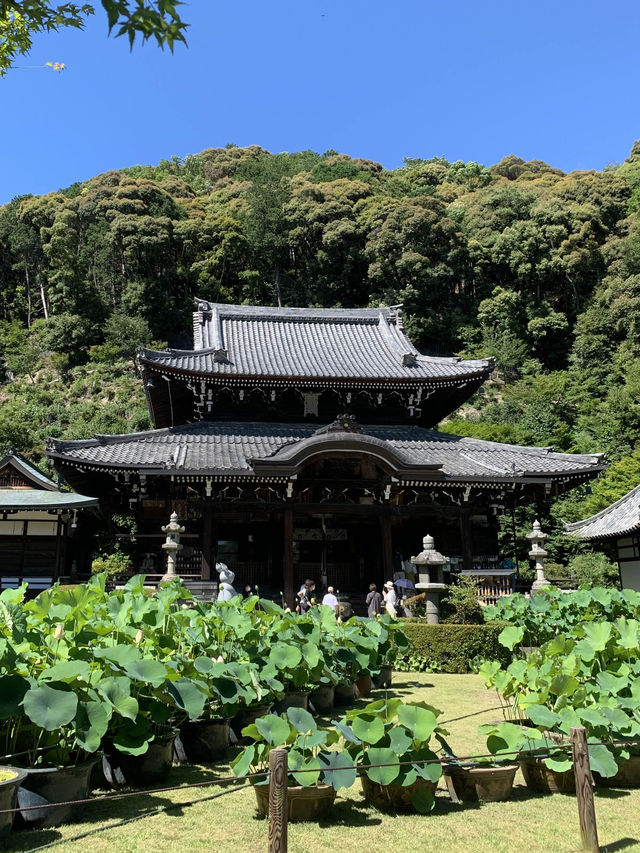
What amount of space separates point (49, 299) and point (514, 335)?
40212 millimetres

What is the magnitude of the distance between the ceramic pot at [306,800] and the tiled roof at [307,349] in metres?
15.8

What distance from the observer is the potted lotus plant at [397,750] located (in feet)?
15.2

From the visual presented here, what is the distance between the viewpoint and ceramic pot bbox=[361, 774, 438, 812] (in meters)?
4.86

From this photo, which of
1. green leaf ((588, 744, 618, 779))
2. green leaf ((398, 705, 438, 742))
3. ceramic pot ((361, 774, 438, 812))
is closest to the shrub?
green leaf ((588, 744, 618, 779))

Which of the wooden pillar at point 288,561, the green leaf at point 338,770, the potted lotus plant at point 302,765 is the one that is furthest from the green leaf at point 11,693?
the wooden pillar at point 288,561

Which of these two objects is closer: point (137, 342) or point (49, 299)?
point (137, 342)

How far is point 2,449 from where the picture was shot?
1490 inches

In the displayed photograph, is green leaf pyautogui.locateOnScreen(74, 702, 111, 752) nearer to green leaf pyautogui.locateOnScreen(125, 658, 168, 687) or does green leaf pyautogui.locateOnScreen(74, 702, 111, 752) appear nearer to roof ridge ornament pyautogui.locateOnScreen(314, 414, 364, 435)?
green leaf pyautogui.locateOnScreen(125, 658, 168, 687)

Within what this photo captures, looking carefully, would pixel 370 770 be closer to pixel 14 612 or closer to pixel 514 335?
pixel 14 612

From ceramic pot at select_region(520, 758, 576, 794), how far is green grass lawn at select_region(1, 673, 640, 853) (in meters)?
0.09

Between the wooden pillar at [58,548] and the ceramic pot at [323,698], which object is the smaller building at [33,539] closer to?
the wooden pillar at [58,548]

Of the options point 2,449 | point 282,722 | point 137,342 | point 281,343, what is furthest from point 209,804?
point 137,342

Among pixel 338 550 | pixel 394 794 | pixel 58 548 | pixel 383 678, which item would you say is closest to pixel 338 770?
pixel 394 794

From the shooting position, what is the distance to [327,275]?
186 feet
